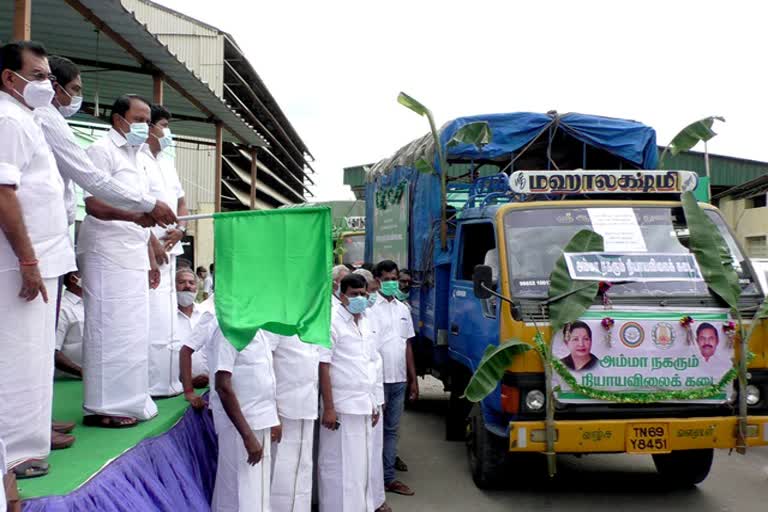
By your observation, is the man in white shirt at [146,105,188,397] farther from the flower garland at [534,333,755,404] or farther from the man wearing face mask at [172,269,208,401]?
the flower garland at [534,333,755,404]

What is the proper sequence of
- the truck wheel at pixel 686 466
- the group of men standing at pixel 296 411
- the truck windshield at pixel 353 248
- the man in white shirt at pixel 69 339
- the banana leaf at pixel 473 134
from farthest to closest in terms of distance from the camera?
the truck windshield at pixel 353 248
the banana leaf at pixel 473 134
the truck wheel at pixel 686 466
the man in white shirt at pixel 69 339
the group of men standing at pixel 296 411

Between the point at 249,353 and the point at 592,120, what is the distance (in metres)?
4.67

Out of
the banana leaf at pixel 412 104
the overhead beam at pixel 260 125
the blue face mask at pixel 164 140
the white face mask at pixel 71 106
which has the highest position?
the overhead beam at pixel 260 125

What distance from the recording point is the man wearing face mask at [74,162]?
3.34 metres

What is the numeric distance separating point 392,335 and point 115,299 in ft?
9.26

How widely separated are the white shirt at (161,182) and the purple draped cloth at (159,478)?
1.20 meters

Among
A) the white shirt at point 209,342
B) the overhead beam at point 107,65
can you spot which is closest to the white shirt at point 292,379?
the white shirt at point 209,342

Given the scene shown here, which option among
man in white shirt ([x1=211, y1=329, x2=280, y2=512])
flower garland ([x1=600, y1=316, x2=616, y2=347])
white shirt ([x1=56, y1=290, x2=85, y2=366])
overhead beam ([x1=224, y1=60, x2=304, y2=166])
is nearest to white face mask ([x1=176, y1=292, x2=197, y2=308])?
white shirt ([x1=56, y1=290, x2=85, y2=366])

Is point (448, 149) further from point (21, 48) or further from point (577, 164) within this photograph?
point (21, 48)

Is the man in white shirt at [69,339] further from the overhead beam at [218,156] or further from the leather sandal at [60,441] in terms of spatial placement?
the overhead beam at [218,156]

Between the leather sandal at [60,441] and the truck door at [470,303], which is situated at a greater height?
the truck door at [470,303]

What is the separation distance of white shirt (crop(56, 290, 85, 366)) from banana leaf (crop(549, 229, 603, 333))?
136 inches

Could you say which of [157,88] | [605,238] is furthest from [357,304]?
[157,88]

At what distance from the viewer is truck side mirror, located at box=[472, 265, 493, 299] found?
5430 mm
